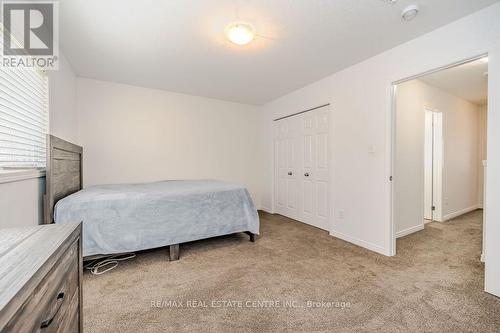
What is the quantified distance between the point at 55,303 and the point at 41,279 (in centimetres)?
22

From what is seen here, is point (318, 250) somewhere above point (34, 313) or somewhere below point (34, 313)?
A: below

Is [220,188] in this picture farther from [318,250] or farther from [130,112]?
[130,112]

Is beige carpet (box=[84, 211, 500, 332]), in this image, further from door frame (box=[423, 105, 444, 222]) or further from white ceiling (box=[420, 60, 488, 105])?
white ceiling (box=[420, 60, 488, 105])

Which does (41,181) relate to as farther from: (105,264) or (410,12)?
(410,12)

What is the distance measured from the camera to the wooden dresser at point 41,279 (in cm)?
48

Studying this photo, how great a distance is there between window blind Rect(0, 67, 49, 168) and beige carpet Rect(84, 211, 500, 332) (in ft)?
3.91

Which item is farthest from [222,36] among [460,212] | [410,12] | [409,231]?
[460,212]

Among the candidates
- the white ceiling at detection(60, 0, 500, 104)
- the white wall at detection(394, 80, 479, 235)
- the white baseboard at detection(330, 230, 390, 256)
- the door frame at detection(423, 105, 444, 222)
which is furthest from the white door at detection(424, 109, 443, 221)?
the white ceiling at detection(60, 0, 500, 104)

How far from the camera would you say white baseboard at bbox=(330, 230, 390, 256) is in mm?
2441

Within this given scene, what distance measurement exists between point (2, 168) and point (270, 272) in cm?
216

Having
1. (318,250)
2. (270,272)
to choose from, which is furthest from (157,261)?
(318,250)

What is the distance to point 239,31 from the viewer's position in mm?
1836

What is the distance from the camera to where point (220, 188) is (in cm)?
273

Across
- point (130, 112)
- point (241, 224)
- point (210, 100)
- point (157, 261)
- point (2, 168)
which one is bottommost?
point (157, 261)
